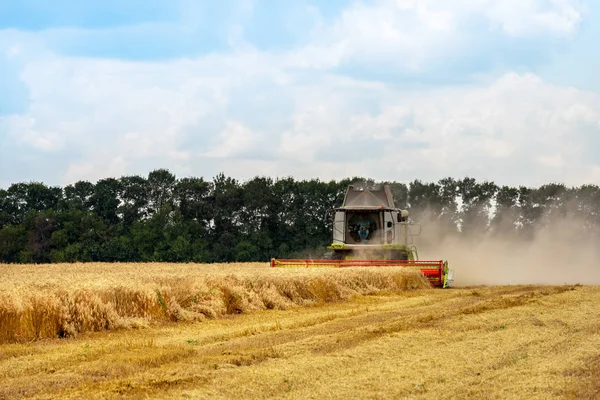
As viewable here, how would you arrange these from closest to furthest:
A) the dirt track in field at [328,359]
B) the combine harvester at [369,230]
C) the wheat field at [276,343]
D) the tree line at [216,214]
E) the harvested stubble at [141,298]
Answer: the dirt track in field at [328,359] → the wheat field at [276,343] → the harvested stubble at [141,298] → the combine harvester at [369,230] → the tree line at [216,214]

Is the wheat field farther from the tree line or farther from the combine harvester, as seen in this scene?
the tree line

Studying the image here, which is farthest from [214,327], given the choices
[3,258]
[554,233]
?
[3,258]

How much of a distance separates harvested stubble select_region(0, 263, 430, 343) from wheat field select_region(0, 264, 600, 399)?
3 centimetres

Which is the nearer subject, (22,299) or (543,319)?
(22,299)

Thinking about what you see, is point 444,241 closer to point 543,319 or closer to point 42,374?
point 543,319

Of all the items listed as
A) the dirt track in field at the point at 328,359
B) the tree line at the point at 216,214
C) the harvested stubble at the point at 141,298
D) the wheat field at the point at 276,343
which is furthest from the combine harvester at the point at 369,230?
the tree line at the point at 216,214

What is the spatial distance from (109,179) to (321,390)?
207 feet

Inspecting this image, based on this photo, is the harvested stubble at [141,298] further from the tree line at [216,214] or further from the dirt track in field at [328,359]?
the tree line at [216,214]

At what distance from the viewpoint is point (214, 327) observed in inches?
559

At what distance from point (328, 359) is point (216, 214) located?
2236 inches

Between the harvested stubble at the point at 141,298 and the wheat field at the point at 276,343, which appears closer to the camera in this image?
the wheat field at the point at 276,343

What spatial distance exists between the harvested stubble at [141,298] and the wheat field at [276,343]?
29 mm

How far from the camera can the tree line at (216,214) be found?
201 feet

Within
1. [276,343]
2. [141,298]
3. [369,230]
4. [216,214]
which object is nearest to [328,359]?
[276,343]
